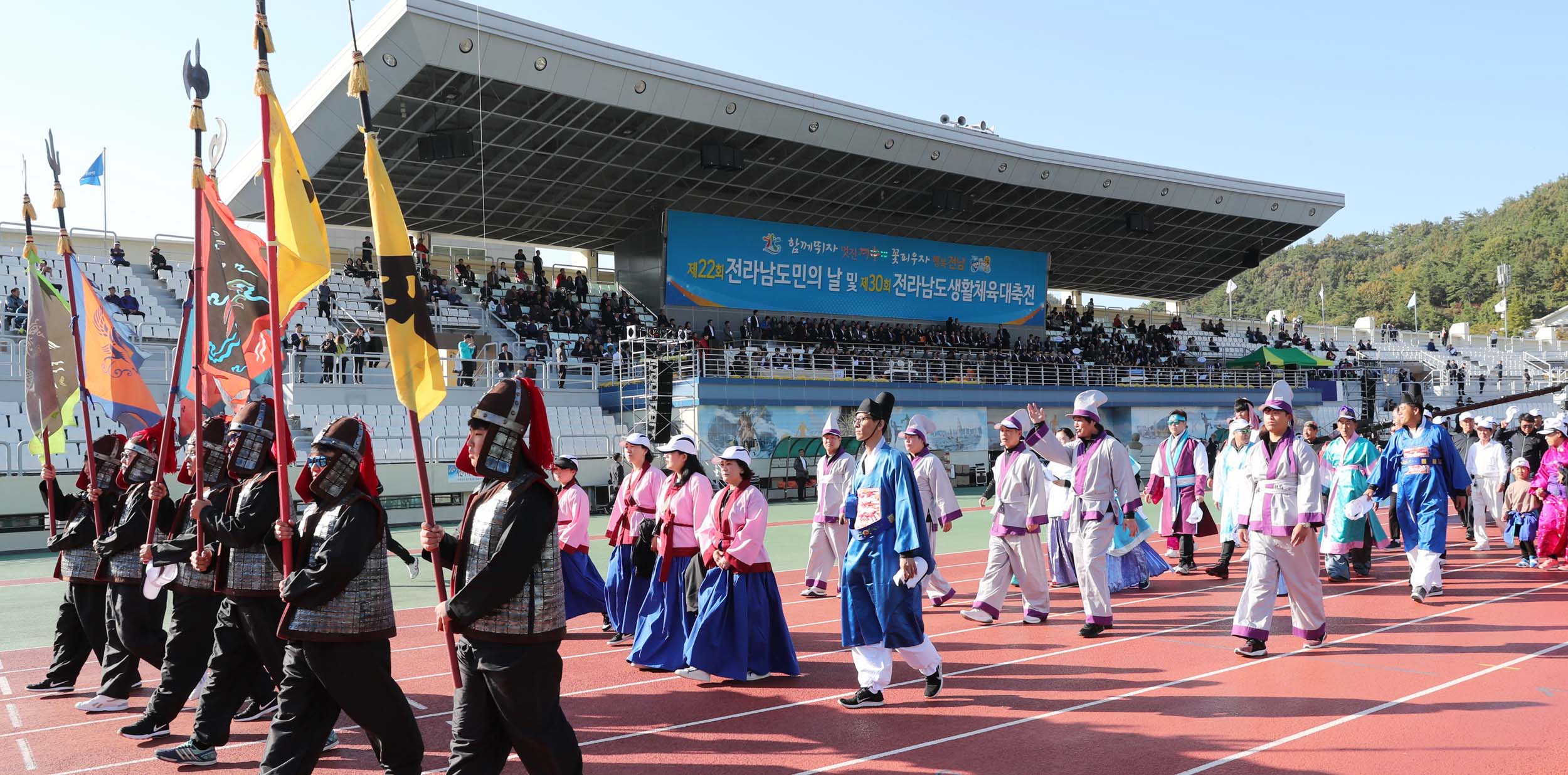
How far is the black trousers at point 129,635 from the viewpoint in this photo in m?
6.41

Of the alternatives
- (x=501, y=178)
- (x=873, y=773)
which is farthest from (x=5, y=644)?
(x=501, y=178)

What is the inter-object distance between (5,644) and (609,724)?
242 inches

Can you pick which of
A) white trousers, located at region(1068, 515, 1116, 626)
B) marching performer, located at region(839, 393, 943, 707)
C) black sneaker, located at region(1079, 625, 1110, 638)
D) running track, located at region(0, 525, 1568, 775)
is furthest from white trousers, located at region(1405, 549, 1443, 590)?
marching performer, located at region(839, 393, 943, 707)

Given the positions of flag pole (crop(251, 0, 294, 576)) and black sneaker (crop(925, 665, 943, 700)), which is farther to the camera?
black sneaker (crop(925, 665, 943, 700))

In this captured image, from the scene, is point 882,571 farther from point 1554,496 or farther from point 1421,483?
point 1554,496

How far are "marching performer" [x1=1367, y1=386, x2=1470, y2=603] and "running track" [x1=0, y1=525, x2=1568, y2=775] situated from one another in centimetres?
83

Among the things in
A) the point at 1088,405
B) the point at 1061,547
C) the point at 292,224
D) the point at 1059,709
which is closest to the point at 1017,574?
the point at 1088,405

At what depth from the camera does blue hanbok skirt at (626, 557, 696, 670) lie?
7480 millimetres

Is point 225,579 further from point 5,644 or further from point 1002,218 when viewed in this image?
point 1002,218

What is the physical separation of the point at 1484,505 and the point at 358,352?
21265 mm

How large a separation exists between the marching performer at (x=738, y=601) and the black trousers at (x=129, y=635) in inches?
126

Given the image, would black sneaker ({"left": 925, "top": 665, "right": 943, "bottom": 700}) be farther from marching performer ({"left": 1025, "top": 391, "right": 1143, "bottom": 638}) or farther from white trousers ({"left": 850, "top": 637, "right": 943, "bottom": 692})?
marching performer ({"left": 1025, "top": 391, "right": 1143, "bottom": 638})

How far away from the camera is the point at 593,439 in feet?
77.6

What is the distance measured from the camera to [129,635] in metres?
6.43
